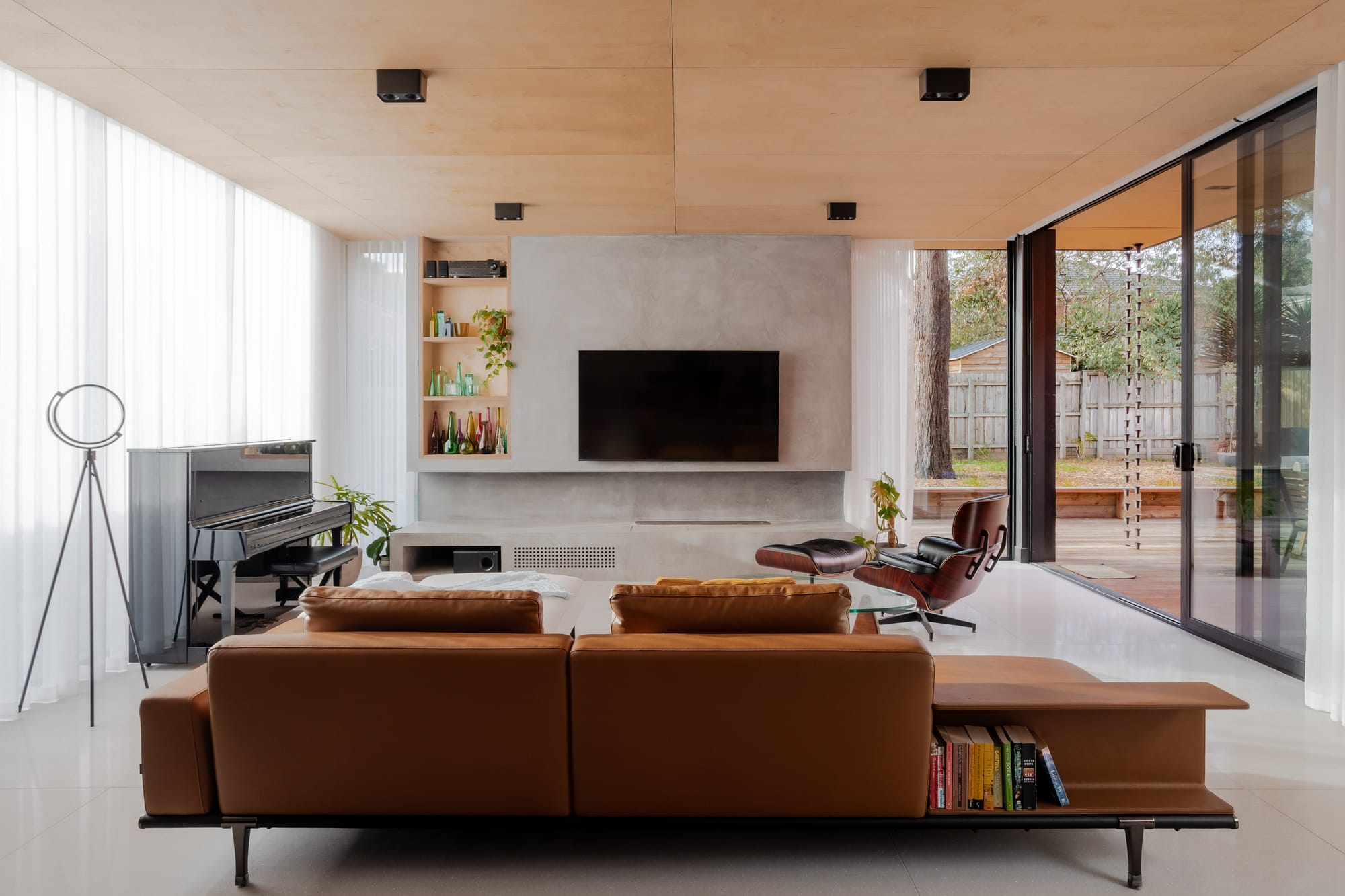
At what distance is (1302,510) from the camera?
12.9ft

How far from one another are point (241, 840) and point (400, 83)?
2.80 metres

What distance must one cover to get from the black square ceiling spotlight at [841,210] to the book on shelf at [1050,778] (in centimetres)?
407

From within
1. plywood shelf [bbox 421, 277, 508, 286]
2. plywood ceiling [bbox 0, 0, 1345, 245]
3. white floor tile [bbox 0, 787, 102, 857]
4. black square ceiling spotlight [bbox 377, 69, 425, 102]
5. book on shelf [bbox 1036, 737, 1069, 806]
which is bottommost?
white floor tile [bbox 0, 787, 102, 857]

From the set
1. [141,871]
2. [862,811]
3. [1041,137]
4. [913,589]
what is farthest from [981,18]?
[141,871]

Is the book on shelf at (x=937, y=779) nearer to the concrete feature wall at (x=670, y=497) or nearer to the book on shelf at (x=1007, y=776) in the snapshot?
the book on shelf at (x=1007, y=776)

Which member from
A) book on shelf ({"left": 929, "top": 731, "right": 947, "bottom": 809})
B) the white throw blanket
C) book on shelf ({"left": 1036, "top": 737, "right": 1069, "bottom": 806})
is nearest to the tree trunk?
the white throw blanket

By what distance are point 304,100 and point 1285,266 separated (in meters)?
4.58

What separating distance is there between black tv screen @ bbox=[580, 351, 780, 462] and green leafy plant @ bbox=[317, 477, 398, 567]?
5.07 ft

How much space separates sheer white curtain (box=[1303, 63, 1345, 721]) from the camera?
3480 mm

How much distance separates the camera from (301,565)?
4.85 metres

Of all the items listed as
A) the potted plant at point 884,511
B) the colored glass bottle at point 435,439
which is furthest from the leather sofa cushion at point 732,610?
the colored glass bottle at point 435,439

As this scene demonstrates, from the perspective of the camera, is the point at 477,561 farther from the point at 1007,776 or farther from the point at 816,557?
the point at 1007,776

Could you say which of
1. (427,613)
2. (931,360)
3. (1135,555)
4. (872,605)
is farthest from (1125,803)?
(931,360)

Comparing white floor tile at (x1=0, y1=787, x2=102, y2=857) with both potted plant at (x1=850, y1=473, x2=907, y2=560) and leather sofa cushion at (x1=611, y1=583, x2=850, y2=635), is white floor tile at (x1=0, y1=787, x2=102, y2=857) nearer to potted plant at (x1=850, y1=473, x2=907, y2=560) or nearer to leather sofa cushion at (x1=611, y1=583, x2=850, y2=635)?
leather sofa cushion at (x1=611, y1=583, x2=850, y2=635)
